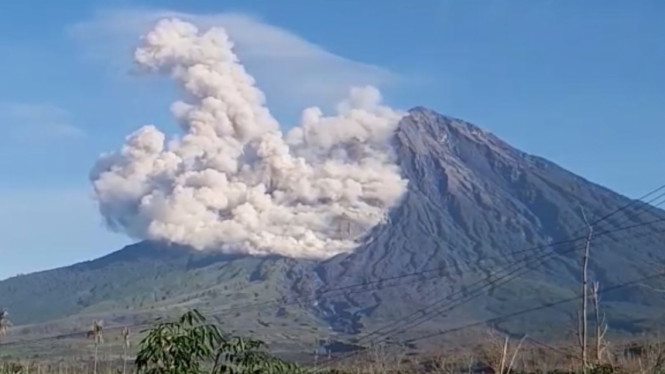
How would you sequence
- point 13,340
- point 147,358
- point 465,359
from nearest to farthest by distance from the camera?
point 147,358 < point 465,359 < point 13,340

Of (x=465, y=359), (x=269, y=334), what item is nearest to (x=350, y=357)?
(x=465, y=359)

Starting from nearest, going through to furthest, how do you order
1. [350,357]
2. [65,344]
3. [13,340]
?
[350,357]
[65,344]
[13,340]

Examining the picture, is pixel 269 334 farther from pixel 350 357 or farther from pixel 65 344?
pixel 350 357

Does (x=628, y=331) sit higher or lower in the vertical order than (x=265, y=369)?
higher

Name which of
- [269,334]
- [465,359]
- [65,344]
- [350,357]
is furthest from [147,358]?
[269,334]

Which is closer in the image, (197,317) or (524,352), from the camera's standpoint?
(197,317)

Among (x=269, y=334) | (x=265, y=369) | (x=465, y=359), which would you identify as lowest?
(x=265, y=369)

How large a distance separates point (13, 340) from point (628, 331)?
94.0 metres

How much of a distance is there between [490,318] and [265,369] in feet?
632

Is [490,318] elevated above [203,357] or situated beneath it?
elevated above

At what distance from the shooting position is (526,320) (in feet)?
649

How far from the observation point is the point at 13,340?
612ft

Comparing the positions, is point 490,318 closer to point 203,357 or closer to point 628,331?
point 628,331

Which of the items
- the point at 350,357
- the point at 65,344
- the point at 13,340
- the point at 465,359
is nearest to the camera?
the point at 465,359
